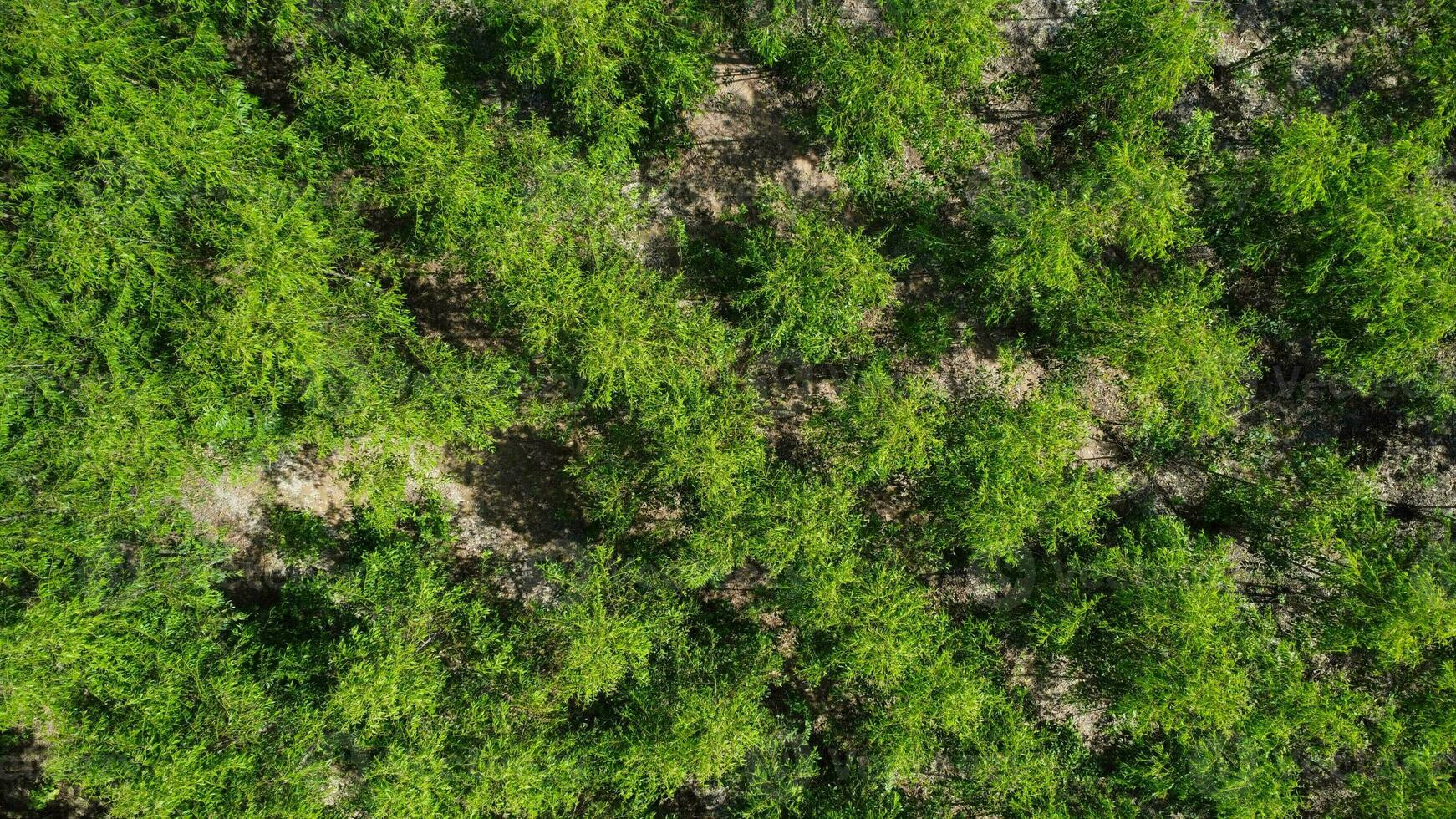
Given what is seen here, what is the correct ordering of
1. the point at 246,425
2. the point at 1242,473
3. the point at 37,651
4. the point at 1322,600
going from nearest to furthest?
the point at 37,651 < the point at 246,425 < the point at 1322,600 < the point at 1242,473

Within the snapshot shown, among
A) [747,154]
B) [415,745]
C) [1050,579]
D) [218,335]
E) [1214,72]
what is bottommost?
[415,745]

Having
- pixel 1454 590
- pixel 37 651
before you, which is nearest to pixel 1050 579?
pixel 1454 590

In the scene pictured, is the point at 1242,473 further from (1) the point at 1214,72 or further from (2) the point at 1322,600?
(1) the point at 1214,72

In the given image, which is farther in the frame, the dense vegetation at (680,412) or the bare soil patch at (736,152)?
the bare soil patch at (736,152)

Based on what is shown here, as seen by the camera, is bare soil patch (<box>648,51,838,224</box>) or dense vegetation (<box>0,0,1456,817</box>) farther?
bare soil patch (<box>648,51,838,224</box>)

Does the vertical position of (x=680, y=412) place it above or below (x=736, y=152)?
below

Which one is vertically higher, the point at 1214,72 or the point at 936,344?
the point at 1214,72

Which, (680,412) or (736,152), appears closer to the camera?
(680,412)

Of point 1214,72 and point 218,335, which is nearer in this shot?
point 218,335
